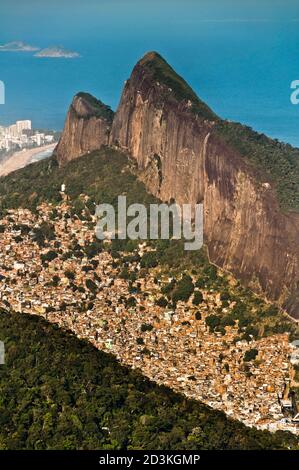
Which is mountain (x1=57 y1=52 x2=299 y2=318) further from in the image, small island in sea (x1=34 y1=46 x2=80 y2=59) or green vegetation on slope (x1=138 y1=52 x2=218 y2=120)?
small island in sea (x1=34 y1=46 x2=80 y2=59)

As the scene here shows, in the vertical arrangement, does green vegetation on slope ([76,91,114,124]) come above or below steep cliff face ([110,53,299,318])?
above

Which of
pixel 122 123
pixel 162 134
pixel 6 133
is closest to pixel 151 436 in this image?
pixel 162 134

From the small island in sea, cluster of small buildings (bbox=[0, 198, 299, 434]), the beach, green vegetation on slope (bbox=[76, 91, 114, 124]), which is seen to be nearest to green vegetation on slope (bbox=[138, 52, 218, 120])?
green vegetation on slope (bbox=[76, 91, 114, 124])

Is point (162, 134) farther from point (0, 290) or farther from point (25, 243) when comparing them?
point (0, 290)

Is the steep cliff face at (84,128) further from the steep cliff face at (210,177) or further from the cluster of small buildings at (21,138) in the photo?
the cluster of small buildings at (21,138)

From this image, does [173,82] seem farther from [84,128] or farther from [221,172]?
[221,172]

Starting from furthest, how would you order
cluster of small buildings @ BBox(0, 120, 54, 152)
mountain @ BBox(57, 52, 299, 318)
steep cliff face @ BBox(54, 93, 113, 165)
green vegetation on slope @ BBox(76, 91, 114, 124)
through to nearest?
1. cluster of small buildings @ BBox(0, 120, 54, 152)
2. green vegetation on slope @ BBox(76, 91, 114, 124)
3. steep cliff face @ BBox(54, 93, 113, 165)
4. mountain @ BBox(57, 52, 299, 318)

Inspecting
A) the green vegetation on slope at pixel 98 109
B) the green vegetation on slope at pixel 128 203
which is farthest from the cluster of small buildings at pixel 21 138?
the green vegetation on slope at pixel 98 109
